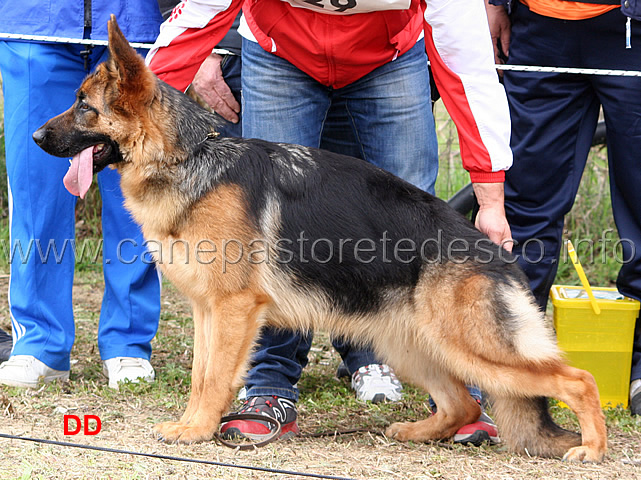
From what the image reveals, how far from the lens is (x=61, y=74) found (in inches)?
157

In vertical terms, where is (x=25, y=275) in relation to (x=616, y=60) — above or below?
below

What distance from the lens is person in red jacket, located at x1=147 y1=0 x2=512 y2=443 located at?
10.7 ft

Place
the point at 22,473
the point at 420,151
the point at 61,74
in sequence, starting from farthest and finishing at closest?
the point at 61,74, the point at 420,151, the point at 22,473

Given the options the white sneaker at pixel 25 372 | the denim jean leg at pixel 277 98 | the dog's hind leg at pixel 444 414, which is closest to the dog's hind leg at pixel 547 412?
the dog's hind leg at pixel 444 414

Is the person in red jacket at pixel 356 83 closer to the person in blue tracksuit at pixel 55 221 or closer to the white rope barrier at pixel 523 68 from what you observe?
the white rope barrier at pixel 523 68

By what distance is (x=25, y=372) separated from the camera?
4012mm

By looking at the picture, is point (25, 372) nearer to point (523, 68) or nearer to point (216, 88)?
point (216, 88)

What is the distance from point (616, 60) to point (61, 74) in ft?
9.49

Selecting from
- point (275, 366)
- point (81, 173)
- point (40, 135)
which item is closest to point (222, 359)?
point (275, 366)

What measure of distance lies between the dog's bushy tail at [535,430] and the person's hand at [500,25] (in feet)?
6.82

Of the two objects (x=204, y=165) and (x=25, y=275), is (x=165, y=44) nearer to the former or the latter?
(x=204, y=165)

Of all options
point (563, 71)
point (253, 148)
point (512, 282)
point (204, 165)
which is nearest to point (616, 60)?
point (563, 71)

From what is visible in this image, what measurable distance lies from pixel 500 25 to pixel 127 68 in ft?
7.68

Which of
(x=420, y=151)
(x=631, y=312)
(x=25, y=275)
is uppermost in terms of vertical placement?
(x=420, y=151)
